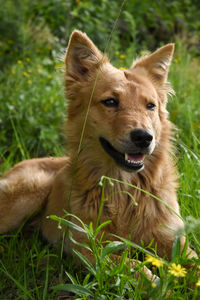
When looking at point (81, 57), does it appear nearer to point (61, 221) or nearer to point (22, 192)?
point (22, 192)

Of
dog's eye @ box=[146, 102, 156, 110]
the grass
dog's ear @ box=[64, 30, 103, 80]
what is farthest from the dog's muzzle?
dog's ear @ box=[64, 30, 103, 80]

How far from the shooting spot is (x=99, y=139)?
10.0 feet

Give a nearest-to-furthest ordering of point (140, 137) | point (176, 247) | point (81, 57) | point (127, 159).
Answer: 1. point (176, 247)
2. point (140, 137)
3. point (127, 159)
4. point (81, 57)

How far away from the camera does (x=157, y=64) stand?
11.5 ft

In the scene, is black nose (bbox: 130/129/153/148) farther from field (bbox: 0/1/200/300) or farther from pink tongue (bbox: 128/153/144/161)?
field (bbox: 0/1/200/300)

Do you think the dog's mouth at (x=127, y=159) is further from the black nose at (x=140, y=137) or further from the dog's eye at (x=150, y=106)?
the dog's eye at (x=150, y=106)

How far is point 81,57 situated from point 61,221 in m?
1.66

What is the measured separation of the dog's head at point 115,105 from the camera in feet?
9.25

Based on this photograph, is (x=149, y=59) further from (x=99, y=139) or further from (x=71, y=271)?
(x=71, y=271)

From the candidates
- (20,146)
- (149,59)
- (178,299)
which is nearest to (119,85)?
(149,59)

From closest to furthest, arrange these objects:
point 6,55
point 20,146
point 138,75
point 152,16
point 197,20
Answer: point 138,75
point 20,146
point 6,55
point 152,16
point 197,20

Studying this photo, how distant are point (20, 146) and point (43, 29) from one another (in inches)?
139

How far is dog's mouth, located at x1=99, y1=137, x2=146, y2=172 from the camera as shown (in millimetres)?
2867

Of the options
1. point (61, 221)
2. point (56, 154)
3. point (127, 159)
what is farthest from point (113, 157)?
point (56, 154)
